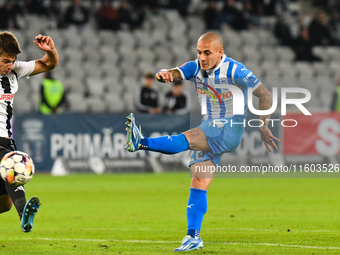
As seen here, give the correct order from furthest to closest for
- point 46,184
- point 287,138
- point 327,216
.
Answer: point 287,138 < point 46,184 < point 327,216

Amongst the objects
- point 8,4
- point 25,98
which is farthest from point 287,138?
point 8,4

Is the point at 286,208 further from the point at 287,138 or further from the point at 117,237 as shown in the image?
the point at 287,138

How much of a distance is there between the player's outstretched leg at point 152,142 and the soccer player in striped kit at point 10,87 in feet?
3.35

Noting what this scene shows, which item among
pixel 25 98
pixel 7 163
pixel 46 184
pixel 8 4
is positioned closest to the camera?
pixel 7 163

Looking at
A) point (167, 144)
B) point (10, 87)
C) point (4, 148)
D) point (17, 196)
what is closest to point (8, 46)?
point (10, 87)

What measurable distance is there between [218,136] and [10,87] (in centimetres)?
201

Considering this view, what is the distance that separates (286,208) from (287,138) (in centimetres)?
631

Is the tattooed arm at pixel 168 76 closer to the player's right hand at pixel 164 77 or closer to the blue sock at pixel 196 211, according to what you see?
the player's right hand at pixel 164 77

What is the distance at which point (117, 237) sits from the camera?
6.54 m

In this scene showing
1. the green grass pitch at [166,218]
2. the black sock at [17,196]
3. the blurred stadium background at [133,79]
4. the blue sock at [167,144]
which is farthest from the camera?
the blurred stadium background at [133,79]

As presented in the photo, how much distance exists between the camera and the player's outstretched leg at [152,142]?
5.67 meters

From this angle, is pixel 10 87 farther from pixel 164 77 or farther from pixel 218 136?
pixel 218 136

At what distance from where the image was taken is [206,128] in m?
5.91

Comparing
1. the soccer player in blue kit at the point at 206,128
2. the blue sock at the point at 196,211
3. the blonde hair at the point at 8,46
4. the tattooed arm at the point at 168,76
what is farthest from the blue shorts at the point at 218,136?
the blonde hair at the point at 8,46
